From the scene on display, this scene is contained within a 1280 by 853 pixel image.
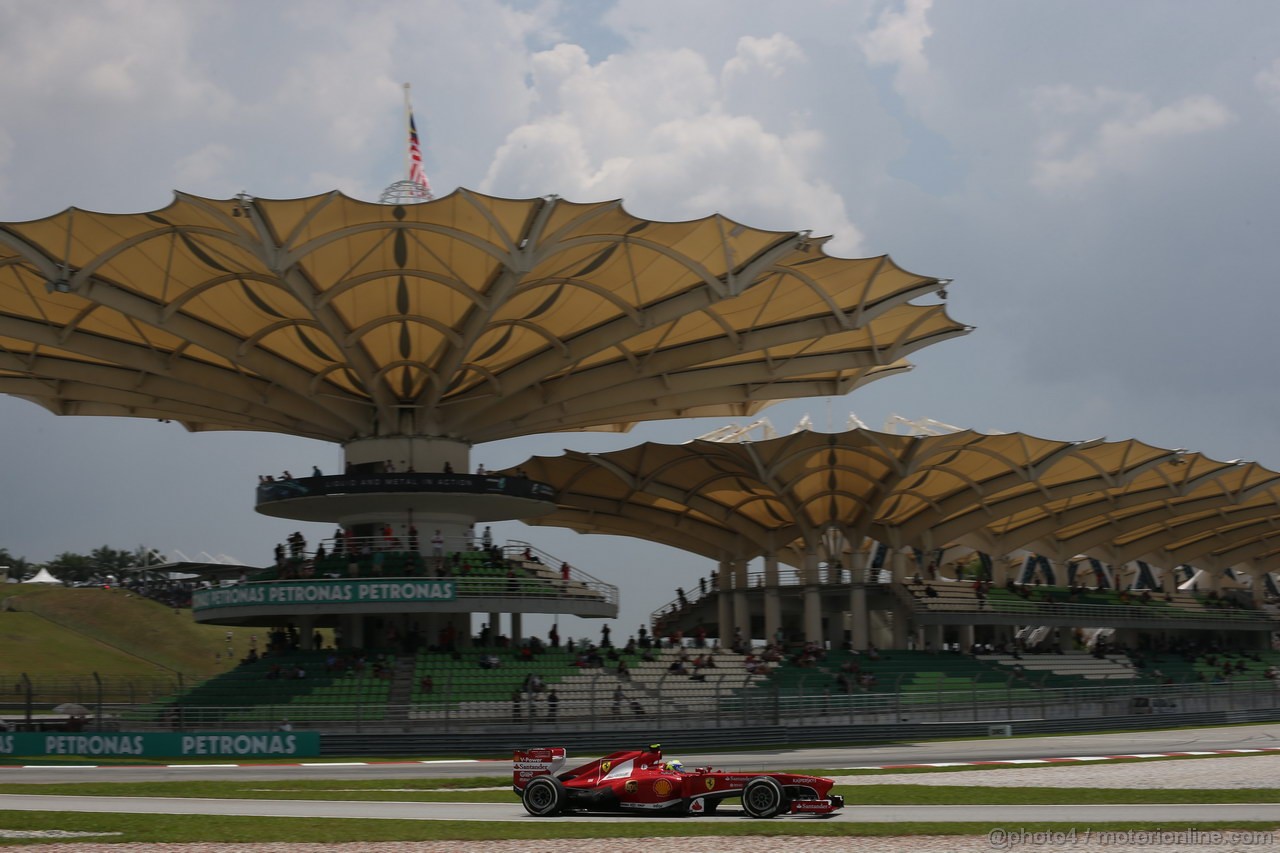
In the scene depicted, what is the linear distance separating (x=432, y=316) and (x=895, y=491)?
90.0ft

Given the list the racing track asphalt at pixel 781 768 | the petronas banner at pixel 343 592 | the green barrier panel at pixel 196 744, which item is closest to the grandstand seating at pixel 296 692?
the green barrier panel at pixel 196 744

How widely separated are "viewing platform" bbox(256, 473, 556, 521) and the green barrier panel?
1310 centimetres

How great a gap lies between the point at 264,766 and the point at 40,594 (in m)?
64.7

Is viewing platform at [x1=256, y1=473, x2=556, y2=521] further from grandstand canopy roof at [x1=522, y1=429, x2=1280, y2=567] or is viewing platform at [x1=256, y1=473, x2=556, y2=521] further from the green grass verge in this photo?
the green grass verge

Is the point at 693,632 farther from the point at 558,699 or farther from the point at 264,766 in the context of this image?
the point at 264,766

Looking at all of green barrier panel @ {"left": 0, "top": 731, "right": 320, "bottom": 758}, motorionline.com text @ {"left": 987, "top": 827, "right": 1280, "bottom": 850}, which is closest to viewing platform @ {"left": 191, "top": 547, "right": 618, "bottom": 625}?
green barrier panel @ {"left": 0, "top": 731, "right": 320, "bottom": 758}

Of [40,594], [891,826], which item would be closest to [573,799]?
[891,826]

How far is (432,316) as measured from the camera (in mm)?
44438

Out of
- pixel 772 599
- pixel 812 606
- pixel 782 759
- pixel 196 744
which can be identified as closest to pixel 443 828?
pixel 782 759

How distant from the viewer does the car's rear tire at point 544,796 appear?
2030 centimetres

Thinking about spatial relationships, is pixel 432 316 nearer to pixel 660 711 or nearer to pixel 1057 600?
pixel 660 711

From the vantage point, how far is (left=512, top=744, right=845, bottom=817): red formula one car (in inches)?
750

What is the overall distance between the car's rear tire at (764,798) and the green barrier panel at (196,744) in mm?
20783

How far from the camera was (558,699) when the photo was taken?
3981 centimetres
